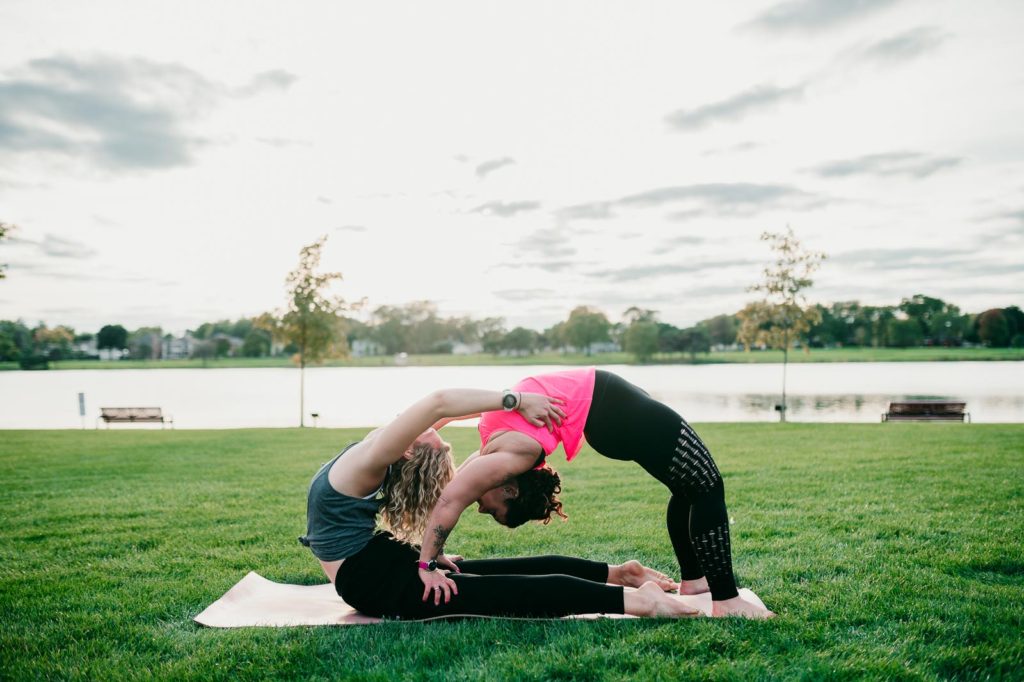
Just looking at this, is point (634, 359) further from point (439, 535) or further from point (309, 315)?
point (439, 535)

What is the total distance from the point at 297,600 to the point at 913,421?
17.7 m

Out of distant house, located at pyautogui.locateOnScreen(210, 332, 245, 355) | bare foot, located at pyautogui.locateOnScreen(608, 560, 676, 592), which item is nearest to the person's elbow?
bare foot, located at pyautogui.locateOnScreen(608, 560, 676, 592)

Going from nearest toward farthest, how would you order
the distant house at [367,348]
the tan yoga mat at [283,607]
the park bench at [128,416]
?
the tan yoga mat at [283,607] < the park bench at [128,416] < the distant house at [367,348]

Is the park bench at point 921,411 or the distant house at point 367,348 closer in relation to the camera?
the park bench at point 921,411

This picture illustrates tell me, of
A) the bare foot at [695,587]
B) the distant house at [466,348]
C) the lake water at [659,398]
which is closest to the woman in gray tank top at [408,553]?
the bare foot at [695,587]

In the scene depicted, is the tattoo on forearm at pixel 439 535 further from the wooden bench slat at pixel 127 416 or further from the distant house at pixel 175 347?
the distant house at pixel 175 347

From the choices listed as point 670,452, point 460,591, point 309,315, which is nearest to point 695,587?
point 670,452

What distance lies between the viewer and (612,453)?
3689 mm

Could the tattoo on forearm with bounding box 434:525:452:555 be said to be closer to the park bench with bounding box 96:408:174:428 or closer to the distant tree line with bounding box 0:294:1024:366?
the park bench with bounding box 96:408:174:428

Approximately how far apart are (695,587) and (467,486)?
1.82 metres

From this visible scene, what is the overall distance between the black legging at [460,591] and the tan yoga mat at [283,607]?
0.46ft

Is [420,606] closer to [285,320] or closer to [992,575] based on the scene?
[992,575]

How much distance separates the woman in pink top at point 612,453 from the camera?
137 inches

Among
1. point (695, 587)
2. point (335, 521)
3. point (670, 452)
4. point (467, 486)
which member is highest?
point (670, 452)
